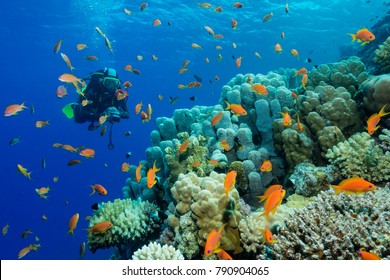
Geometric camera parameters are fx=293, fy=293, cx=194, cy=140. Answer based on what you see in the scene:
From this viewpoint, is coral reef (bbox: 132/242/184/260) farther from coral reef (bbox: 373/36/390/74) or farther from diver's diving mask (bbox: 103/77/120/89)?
coral reef (bbox: 373/36/390/74)

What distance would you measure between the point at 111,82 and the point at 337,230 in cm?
750

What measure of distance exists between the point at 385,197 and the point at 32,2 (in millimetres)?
32014

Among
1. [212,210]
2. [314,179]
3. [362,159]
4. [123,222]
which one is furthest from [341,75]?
[123,222]

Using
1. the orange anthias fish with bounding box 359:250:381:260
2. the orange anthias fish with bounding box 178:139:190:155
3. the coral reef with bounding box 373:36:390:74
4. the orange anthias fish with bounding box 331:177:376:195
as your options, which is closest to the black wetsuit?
the orange anthias fish with bounding box 178:139:190:155

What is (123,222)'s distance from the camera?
6.23 m

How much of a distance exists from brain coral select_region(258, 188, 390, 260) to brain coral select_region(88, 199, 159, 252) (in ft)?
10.5

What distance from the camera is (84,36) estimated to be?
37188 mm

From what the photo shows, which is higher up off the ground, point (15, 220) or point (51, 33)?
point (51, 33)

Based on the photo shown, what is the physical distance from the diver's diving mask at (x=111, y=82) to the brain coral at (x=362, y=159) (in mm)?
6320

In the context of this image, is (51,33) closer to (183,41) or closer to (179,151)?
(183,41)

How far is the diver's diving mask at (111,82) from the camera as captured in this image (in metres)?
8.81

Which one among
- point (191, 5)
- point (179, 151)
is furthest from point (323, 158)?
point (191, 5)

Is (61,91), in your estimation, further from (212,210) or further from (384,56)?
(384,56)

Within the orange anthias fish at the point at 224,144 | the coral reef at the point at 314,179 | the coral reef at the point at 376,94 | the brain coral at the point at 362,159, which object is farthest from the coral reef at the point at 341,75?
the orange anthias fish at the point at 224,144
